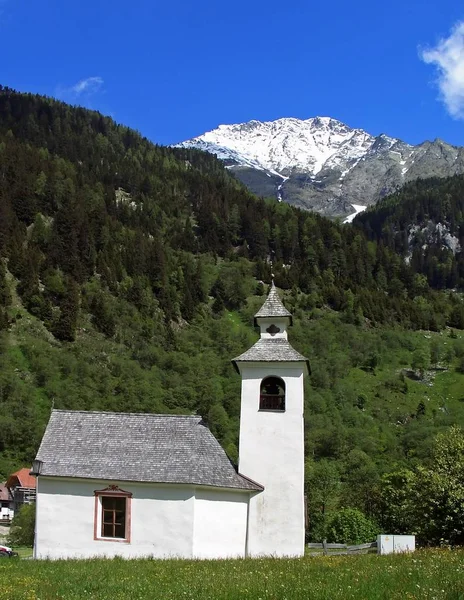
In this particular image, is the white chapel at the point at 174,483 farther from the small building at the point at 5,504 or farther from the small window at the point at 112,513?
the small building at the point at 5,504

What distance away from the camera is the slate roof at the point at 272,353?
1228 inches

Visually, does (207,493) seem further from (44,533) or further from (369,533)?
(369,533)

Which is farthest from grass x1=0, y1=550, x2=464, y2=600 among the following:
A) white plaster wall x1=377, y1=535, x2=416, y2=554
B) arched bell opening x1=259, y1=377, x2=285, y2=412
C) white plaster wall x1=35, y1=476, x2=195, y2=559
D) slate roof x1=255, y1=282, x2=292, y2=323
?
slate roof x1=255, y1=282, x2=292, y2=323

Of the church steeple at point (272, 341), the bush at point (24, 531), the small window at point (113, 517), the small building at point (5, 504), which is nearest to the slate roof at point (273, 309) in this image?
the church steeple at point (272, 341)

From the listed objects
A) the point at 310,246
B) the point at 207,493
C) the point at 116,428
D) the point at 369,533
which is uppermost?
the point at 310,246

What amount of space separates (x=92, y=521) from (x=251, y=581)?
15.3 meters

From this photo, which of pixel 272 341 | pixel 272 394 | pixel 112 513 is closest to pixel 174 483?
pixel 112 513

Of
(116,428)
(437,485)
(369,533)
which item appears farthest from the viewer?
(369,533)

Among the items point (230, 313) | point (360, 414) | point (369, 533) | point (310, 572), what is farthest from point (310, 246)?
point (310, 572)

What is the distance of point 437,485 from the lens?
33531 mm

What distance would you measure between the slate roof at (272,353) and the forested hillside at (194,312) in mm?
42039

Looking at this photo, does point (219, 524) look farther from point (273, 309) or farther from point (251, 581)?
point (251, 581)

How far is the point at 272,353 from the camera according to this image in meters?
31.7

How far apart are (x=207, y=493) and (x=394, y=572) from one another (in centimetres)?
1473
